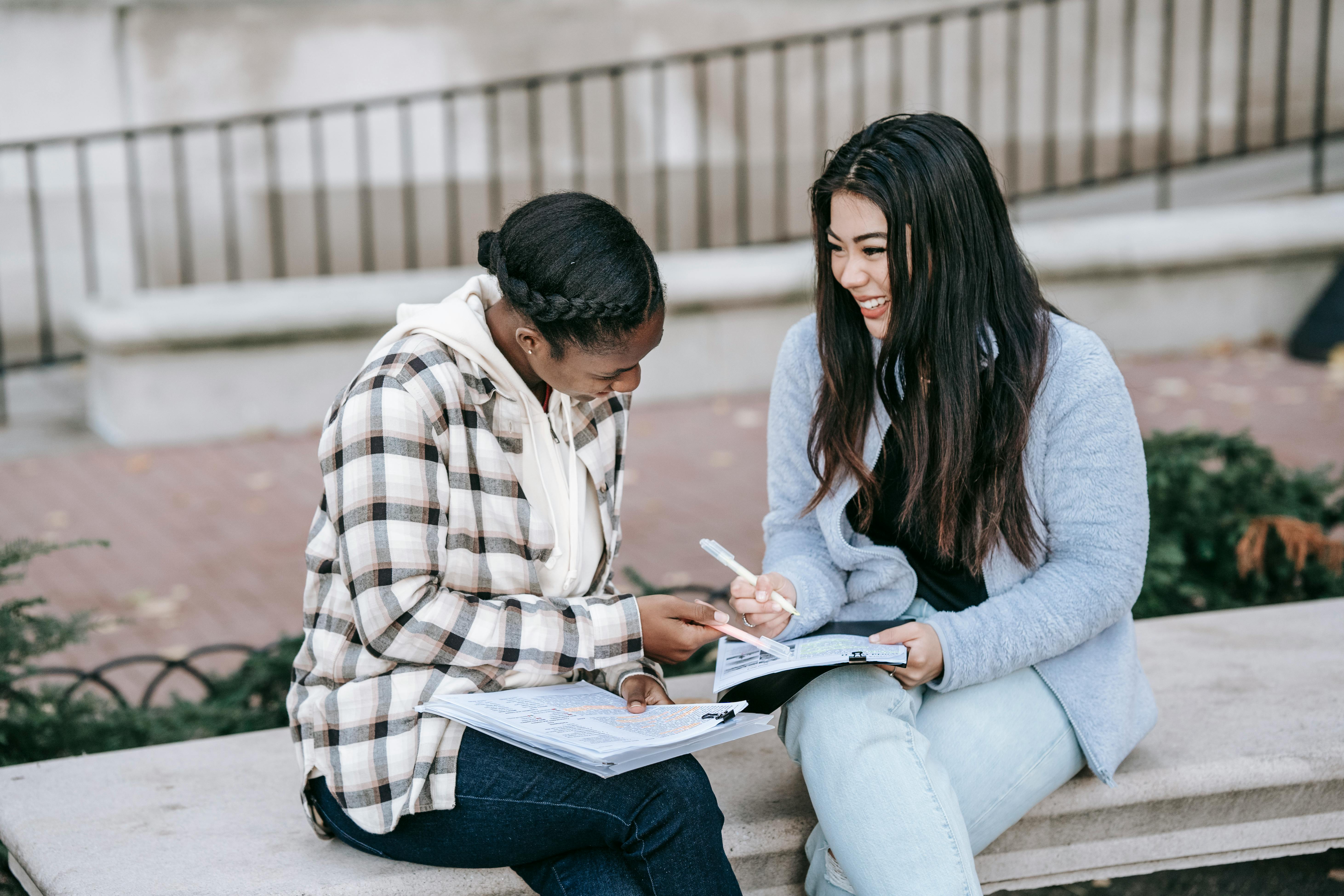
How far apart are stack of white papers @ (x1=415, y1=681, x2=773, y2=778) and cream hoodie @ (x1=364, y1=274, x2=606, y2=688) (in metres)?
0.11

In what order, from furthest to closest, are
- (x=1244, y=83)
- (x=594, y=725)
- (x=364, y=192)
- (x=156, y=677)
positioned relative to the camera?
(x=1244, y=83) → (x=364, y=192) → (x=156, y=677) → (x=594, y=725)

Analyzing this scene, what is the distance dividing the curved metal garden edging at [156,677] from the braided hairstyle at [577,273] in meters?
1.83

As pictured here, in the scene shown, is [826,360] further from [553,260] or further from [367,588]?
[367,588]

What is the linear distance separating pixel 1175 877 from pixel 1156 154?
719 cm

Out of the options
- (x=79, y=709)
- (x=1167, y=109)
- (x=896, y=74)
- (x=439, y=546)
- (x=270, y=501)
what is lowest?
(x=270, y=501)

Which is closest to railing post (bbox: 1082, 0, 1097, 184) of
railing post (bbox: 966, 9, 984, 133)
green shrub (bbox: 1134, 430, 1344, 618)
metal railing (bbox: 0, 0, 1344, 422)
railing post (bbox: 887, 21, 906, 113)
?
metal railing (bbox: 0, 0, 1344, 422)

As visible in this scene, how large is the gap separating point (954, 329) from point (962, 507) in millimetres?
327

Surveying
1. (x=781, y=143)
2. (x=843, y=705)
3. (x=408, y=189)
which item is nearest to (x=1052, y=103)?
(x=781, y=143)

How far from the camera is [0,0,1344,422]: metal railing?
7820 millimetres

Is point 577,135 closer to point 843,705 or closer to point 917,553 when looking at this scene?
point 917,553

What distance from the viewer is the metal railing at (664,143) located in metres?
7.82

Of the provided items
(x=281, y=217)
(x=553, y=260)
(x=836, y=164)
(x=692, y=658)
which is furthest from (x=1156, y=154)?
(x=553, y=260)

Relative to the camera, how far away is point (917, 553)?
2717 mm

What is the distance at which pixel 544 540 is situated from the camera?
2.40m
